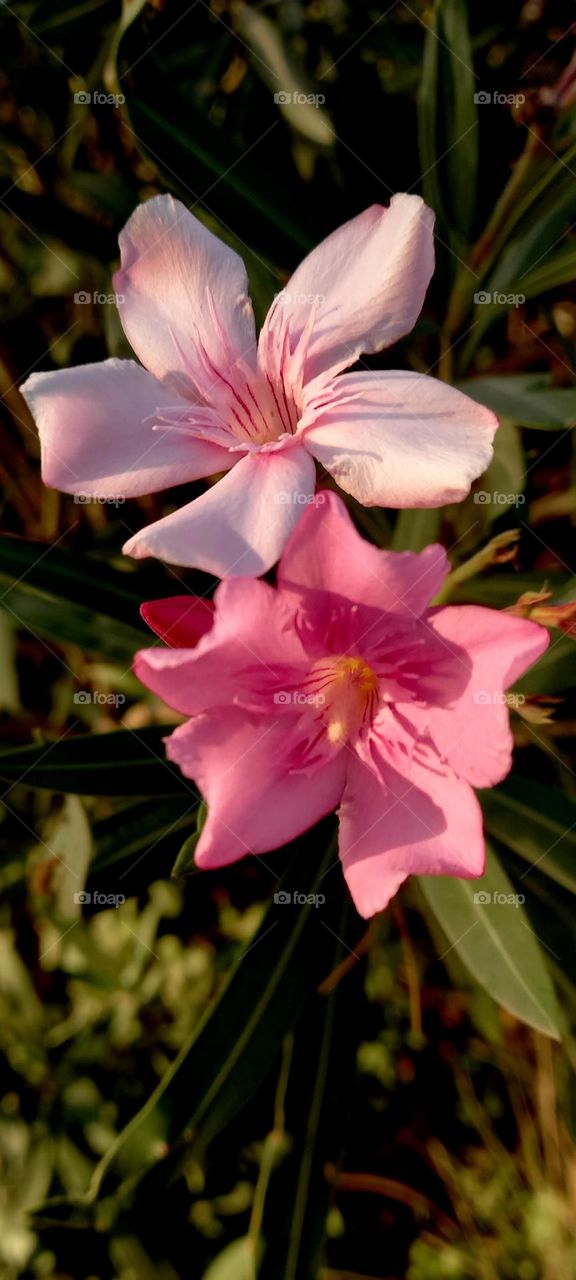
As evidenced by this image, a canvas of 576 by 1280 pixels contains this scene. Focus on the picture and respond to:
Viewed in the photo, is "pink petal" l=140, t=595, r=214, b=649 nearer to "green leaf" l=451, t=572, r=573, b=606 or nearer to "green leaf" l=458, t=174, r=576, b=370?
"green leaf" l=451, t=572, r=573, b=606

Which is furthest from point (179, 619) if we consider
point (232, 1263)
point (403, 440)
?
point (232, 1263)

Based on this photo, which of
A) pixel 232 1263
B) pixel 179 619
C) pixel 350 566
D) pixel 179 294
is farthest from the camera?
pixel 232 1263

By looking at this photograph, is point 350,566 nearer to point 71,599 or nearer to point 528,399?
point 528,399

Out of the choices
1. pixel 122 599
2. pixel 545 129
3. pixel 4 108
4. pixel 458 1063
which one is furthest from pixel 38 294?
pixel 458 1063

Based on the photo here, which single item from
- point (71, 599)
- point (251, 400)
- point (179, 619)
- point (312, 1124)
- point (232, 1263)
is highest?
point (251, 400)

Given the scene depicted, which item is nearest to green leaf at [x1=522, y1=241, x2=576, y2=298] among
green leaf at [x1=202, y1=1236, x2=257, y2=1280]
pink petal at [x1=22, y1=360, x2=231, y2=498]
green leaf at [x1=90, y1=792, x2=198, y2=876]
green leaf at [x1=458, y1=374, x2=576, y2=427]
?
green leaf at [x1=458, y1=374, x2=576, y2=427]

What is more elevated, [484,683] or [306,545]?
[306,545]
